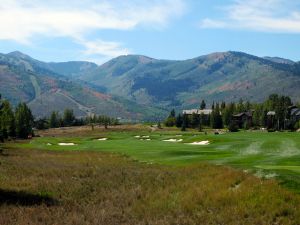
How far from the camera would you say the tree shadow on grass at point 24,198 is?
2222 centimetres

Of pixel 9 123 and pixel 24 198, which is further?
pixel 9 123

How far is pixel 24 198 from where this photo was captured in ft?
77.3

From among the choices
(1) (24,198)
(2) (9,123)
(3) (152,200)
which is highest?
(2) (9,123)

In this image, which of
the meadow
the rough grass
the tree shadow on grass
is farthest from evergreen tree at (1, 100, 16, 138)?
the tree shadow on grass

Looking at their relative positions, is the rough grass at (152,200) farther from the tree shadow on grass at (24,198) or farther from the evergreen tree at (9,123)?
the evergreen tree at (9,123)

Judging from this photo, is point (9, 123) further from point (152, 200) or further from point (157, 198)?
point (152, 200)

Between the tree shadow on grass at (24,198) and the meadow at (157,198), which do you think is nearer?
the meadow at (157,198)

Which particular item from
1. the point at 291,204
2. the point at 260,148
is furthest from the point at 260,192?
the point at 260,148

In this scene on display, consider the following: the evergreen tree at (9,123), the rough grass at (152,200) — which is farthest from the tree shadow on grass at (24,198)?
the evergreen tree at (9,123)

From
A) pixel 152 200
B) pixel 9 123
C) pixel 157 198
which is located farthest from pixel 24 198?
pixel 9 123

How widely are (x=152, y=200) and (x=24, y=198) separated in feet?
20.2

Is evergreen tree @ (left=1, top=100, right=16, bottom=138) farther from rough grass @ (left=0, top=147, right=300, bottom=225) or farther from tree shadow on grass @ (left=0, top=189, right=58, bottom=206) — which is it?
tree shadow on grass @ (left=0, top=189, right=58, bottom=206)

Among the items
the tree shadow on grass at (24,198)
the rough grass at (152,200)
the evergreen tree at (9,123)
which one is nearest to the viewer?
the rough grass at (152,200)

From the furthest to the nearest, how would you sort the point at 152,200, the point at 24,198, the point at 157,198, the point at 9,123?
the point at 9,123 < the point at 157,198 < the point at 24,198 < the point at 152,200
